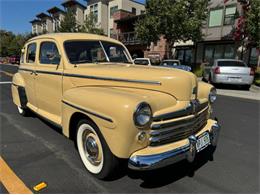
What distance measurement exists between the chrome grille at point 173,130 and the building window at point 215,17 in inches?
794

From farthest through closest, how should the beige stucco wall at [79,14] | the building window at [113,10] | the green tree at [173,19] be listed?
the beige stucco wall at [79,14] → the building window at [113,10] → the green tree at [173,19]

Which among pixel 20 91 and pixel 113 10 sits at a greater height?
pixel 113 10

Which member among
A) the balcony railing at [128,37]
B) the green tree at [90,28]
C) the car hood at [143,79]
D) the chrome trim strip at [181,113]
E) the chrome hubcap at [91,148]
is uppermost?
the green tree at [90,28]

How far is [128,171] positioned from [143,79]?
1291 mm

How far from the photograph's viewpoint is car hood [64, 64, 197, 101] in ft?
9.63

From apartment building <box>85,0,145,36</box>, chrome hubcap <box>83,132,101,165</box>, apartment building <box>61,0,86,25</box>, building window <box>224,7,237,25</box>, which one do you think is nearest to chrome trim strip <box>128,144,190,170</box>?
chrome hubcap <box>83,132,101,165</box>

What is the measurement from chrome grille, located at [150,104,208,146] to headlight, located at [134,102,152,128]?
122 millimetres

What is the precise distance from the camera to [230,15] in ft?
64.8

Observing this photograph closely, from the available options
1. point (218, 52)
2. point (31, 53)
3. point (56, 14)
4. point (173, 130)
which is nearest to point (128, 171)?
point (173, 130)

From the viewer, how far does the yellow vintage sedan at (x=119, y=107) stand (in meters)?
2.51

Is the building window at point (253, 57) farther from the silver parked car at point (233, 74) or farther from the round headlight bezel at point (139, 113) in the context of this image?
the round headlight bezel at point (139, 113)

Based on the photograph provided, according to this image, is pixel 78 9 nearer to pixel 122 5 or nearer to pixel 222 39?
pixel 122 5

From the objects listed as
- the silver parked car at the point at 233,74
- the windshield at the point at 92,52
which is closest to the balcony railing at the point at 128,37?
the silver parked car at the point at 233,74

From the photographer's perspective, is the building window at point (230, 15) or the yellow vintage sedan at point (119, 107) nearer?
the yellow vintage sedan at point (119, 107)
